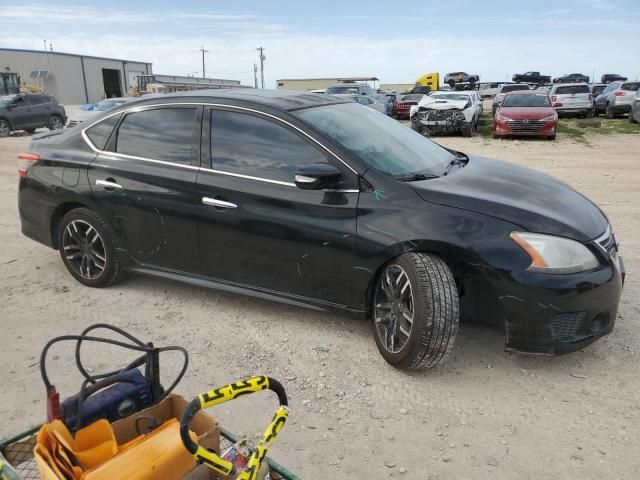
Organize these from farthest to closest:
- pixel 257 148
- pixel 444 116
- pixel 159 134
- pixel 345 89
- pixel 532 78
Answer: pixel 532 78, pixel 345 89, pixel 444 116, pixel 159 134, pixel 257 148

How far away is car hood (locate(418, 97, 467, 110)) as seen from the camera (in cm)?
1652

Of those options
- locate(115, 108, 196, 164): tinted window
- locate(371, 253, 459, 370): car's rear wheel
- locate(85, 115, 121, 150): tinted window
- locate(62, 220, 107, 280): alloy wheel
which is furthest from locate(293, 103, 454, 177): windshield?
locate(62, 220, 107, 280): alloy wheel

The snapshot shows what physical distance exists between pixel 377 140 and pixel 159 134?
1.59 m

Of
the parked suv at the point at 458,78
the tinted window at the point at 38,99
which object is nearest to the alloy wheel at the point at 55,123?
the tinted window at the point at 38,99

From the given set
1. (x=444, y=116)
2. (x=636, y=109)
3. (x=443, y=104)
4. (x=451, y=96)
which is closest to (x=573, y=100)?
(x=636, y=109)

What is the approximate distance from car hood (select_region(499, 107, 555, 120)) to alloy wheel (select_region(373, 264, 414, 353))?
1368 centimetres

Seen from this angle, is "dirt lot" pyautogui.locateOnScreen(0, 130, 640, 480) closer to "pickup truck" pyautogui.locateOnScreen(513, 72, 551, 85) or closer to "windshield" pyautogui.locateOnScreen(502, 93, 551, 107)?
"windshield" pyautogui.locateOnScreen(502, 93, 551, 107)

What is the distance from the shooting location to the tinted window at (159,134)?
3.83 meters

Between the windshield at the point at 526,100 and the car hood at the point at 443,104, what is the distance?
4.24 ft

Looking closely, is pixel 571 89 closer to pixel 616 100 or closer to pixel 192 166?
pixel 616 100

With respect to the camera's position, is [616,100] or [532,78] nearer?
[616,100]

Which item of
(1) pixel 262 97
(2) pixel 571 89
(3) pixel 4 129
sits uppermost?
(1) pixel 262 97

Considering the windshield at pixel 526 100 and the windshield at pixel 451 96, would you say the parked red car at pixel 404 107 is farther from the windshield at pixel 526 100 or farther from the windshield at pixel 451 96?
the windshield at pixel 526 100

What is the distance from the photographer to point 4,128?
1939cm
